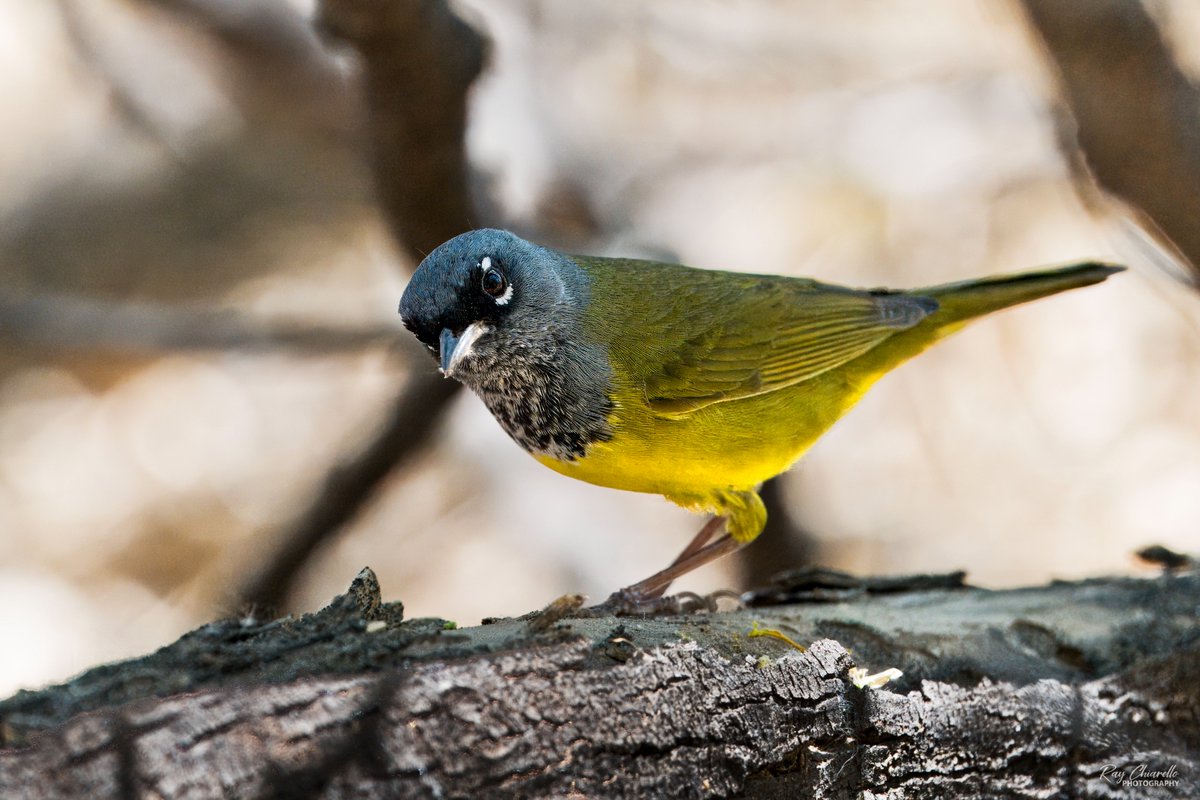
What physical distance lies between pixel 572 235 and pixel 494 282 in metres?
2.45

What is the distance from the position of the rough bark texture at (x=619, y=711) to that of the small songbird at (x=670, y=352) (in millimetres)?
650

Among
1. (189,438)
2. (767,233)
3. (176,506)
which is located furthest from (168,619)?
(767,233)

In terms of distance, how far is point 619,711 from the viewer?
207cm

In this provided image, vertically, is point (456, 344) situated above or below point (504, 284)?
below

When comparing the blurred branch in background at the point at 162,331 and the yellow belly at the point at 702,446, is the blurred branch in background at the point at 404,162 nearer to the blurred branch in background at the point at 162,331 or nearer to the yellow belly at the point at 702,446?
the blurred branch in background at the point at 162,331

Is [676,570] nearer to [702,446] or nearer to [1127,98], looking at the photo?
[702,446]

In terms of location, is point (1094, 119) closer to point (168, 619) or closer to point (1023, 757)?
point (1023, 757)

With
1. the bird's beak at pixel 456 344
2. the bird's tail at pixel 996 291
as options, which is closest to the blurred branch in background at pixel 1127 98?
the bird's tail at pixel 996 291

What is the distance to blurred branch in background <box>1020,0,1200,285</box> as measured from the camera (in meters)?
3.85

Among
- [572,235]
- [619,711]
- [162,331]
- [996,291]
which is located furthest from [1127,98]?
[162,331]

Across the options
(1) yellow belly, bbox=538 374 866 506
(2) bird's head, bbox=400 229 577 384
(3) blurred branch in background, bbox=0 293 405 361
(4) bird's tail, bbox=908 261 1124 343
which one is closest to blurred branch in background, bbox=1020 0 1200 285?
(4) bird's tail, bbox=908 261 1124 343

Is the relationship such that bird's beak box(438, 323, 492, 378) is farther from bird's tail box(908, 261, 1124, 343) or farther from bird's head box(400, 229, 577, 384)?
bird's tail box(908, 261, 1124, 343)

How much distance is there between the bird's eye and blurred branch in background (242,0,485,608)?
1130 mm

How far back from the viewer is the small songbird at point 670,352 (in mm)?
3398
